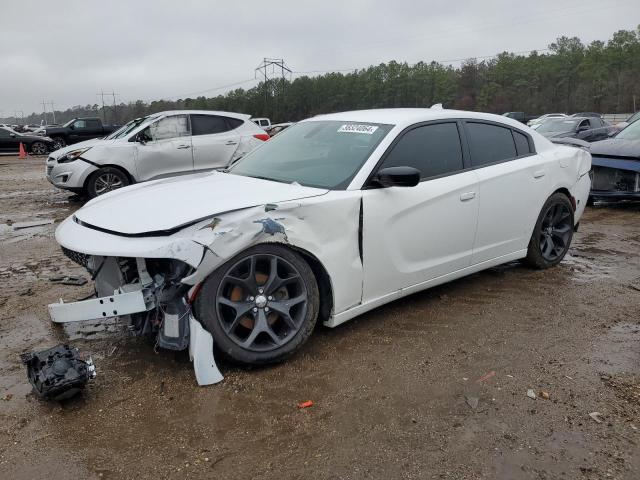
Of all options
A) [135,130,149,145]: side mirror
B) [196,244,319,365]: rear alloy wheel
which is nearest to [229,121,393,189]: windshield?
[196,244,319,365]: rear alloy wheel

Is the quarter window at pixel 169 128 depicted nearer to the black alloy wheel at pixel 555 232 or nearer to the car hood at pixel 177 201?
the car hood at pixel 177 201

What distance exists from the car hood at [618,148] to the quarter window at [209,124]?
659 cm

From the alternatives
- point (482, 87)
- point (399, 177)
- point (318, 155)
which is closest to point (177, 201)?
point (318, 155)

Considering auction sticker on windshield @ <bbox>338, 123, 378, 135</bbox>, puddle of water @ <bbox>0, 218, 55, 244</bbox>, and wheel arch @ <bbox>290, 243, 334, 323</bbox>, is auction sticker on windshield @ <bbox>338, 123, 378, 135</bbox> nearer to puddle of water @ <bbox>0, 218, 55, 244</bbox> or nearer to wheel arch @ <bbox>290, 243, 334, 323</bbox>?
wheel arch @ <bbox>290, 243, 334, 323</bbox>

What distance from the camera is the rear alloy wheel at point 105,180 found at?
9.70 metres

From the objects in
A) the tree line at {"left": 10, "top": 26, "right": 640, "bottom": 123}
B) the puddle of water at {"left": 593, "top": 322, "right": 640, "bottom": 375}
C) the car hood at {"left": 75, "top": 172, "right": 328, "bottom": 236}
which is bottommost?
the puddle of water at {"left": 593, "top": 322, "right": 640, "bottom": 375}

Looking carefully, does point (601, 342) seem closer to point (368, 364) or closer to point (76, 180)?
point (368, 364)

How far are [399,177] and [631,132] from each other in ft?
25.2

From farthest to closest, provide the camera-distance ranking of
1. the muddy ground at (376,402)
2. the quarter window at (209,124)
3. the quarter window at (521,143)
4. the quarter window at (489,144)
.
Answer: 1. the quarter window at (209,124)
2. the quarter window at (521,143)
3. the quarter window at (489,144)
4. the muddy ground at (376,402)

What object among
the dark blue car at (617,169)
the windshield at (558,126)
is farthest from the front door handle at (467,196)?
the windshield at (558,126)

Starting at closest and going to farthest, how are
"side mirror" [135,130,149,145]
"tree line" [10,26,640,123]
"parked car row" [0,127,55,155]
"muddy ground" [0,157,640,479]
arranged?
1. "muddy ground" [0,157,640,479]
2. "side mirror" [135,130,149,145]
3. "parked car row" [0,127,55,155]
4. "tree line" [10,26,640,123]

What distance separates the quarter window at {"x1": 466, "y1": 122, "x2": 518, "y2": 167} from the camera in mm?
4484

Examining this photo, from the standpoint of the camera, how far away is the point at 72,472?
240 cm

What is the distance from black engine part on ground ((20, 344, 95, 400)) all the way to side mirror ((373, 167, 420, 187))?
2.11m
